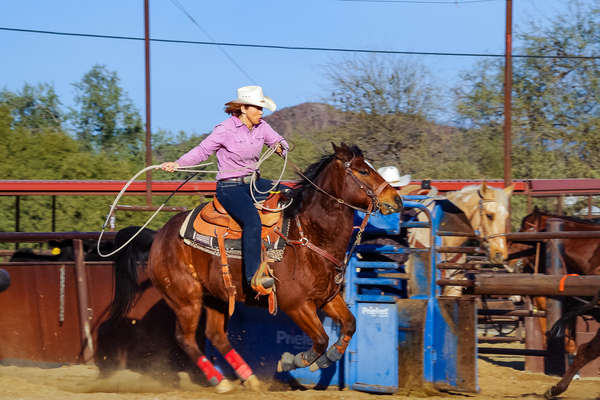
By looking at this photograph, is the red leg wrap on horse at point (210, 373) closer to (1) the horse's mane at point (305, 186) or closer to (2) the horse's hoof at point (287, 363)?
(2) the horse's hoof at point (287, 363)

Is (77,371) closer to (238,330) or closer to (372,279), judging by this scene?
(238,330)

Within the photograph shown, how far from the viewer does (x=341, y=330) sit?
6062 mm

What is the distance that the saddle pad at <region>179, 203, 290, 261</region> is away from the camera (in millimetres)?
6133

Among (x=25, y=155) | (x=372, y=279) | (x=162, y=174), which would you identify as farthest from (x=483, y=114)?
(x=372, y=279)

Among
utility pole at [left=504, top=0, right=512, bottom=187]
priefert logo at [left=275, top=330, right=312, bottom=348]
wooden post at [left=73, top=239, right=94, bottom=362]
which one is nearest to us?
priefert logo at [left=275, top=330, right=312, bottom=348]

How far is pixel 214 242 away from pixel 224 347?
1.05m

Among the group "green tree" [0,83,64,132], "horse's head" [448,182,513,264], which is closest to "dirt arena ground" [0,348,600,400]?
"horse's head" [448,182,513,264]

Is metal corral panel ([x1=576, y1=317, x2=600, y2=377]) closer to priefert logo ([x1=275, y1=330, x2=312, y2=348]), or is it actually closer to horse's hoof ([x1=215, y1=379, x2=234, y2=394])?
priefert logo ([x1=275, y1=330, x2=312, y2=348])

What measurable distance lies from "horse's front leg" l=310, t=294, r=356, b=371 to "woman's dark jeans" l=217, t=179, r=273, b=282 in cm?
84

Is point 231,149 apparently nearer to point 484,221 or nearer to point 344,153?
point 344,153

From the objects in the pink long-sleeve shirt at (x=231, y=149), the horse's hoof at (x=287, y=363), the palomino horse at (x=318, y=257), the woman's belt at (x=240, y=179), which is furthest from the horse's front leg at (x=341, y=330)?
the pink long-sleeve shirt at (x=231, y=149)

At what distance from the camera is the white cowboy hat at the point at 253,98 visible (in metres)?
6.42

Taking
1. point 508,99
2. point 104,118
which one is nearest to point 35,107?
point 104,118

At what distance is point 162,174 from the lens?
78.4 ft
